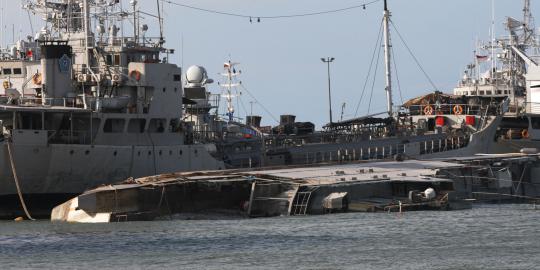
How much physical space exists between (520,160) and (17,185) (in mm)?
29110

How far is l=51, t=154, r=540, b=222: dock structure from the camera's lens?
175 feet

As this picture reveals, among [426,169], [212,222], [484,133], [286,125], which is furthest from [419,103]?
[212,222]

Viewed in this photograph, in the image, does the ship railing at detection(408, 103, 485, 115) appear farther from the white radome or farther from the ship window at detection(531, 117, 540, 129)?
the white radome

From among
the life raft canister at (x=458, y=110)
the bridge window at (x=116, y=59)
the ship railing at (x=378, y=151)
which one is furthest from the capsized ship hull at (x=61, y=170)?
the life raft canister at (x=458, y=110)

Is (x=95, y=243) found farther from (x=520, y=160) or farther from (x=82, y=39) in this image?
(x=520, y=160)

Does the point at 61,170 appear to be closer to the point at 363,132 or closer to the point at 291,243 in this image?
the point at 291,243

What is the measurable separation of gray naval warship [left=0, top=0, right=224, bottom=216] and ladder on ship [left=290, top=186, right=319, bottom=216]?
30.8 feet

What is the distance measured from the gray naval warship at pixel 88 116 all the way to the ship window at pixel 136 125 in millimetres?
50

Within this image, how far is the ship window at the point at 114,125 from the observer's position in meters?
61.1

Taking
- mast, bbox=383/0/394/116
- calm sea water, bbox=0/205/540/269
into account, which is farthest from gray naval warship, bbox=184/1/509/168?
calm sea water, bbox=0/205/540/269

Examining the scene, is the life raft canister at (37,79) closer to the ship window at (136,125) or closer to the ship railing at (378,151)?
the ship window at (136,125)

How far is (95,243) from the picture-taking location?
46.1 meters

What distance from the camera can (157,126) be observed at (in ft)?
209

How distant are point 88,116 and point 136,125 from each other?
3.49m
